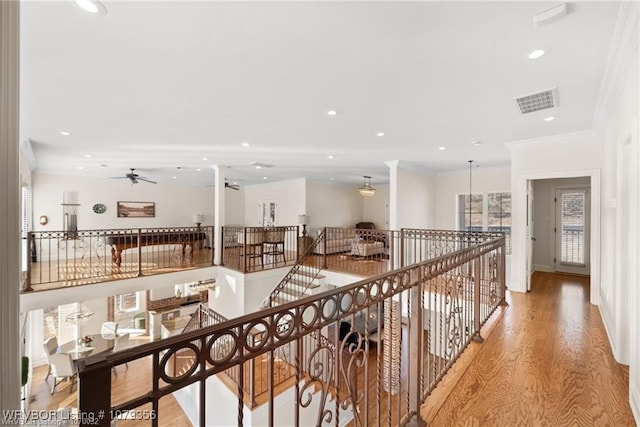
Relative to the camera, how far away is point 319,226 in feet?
34.4

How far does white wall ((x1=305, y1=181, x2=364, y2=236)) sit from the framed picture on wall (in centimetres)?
571

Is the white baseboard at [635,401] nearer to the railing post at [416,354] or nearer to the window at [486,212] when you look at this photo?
the railing post at [416,354]

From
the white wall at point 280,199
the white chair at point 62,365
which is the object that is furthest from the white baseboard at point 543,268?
the white chair at point 62,365

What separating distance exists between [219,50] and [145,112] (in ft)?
6.59

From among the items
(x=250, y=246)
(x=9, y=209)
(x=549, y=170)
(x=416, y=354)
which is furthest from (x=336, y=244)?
(x=9, y=209)

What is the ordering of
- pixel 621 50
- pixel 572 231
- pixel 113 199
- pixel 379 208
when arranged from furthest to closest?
pixel 379 208 → pixel 113 199 → pixel 572 231 → pixel 621 50

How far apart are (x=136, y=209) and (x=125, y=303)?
3761mm

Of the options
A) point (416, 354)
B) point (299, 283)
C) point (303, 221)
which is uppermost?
point (303, 221)

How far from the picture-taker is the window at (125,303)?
34.7ft

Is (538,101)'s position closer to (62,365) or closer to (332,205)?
(332,205)

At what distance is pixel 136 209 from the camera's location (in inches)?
402

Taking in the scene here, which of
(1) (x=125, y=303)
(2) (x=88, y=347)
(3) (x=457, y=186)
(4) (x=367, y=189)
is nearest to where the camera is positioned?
(2) (x=88, y=347)

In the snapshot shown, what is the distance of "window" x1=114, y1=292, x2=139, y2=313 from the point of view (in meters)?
10.6

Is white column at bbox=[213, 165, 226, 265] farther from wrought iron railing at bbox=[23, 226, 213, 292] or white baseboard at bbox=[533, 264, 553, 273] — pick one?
white baseboard at bbox=[533, 264, 553, 273]
